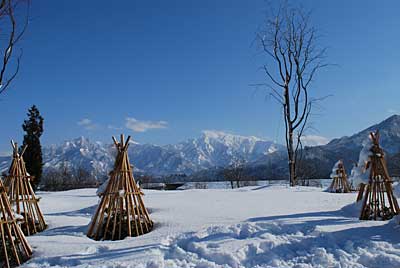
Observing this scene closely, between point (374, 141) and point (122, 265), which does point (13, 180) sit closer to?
point (122, 265)

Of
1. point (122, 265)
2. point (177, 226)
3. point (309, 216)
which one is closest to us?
point (122, 265)

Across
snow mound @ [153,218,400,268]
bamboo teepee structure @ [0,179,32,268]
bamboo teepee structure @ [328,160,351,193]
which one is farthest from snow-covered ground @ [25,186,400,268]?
bamboo teepee structure @ [328,160,351,193]

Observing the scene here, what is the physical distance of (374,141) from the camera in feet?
20.8

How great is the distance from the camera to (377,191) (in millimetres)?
6129

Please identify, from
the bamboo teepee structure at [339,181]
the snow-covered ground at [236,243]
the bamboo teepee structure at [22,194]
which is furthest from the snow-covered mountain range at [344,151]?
the bamboo teepee structure at [22,194]

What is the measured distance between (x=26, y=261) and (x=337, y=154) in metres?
65.9

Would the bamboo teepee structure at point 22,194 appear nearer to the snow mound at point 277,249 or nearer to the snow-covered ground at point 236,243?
the snow-covered ground at point 236,243

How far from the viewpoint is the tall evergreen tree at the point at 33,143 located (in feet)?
54.0

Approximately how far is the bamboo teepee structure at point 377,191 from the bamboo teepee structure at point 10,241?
5.50 meters

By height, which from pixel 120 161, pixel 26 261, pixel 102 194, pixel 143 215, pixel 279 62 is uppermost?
pixel 279 62

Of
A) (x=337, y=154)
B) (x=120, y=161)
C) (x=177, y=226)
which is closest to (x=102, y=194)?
(x=120, y=161)

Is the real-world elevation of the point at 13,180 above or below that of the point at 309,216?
above

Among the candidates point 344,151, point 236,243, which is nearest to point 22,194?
point 236,243

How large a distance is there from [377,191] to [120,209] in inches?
184
